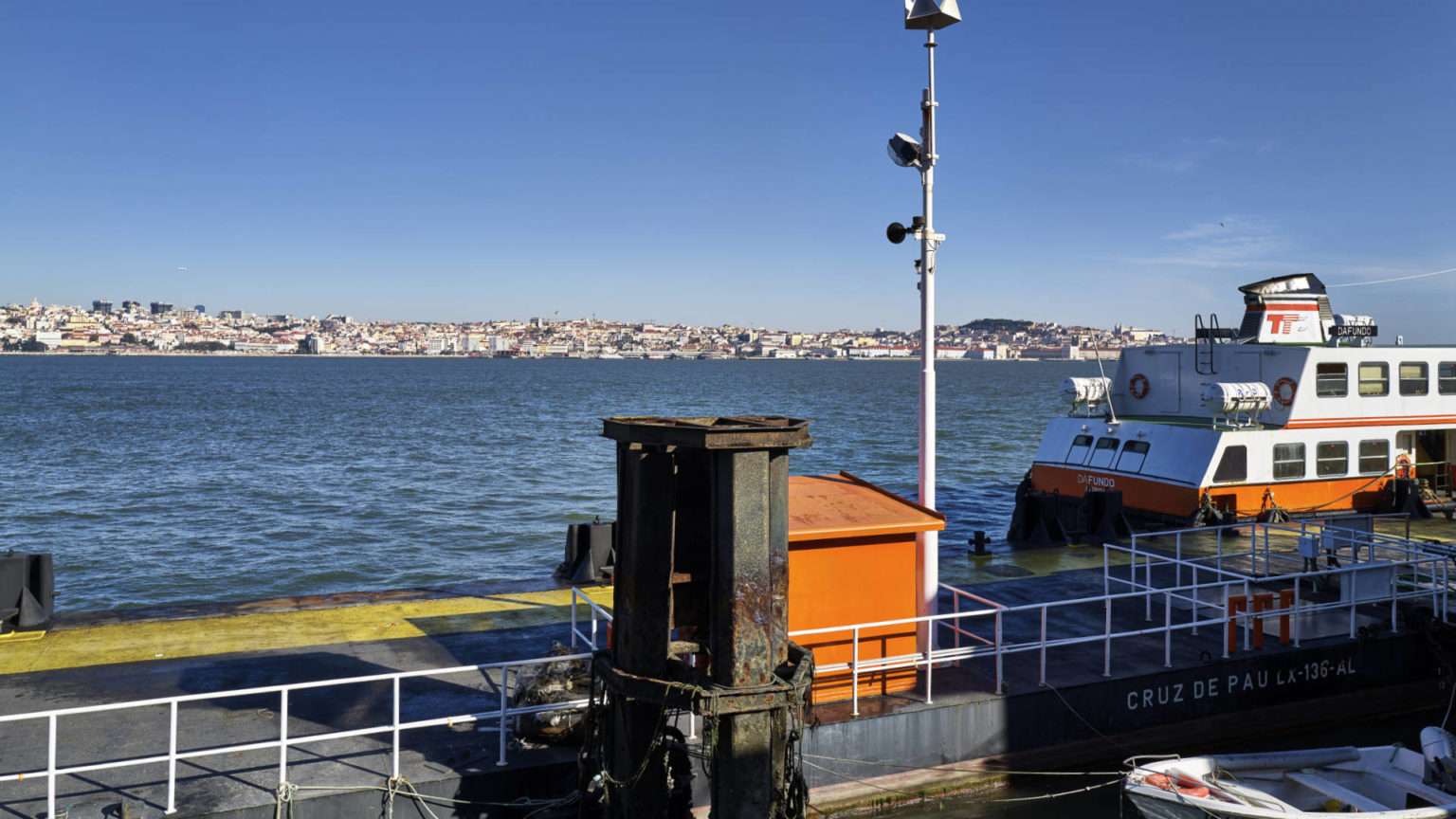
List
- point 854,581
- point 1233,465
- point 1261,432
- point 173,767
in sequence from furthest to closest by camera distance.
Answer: point 1261,432
point 1233,465
point 854,581
point 173,767

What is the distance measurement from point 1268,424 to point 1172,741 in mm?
14640

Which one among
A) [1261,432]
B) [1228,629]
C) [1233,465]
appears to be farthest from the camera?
[1261,432]

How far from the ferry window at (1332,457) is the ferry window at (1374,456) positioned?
561 mm

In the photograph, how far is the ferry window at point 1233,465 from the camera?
23.0 meters

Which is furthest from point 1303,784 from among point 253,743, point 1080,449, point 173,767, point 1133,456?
point 1080,449

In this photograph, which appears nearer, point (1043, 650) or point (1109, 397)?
point (1043, 650)

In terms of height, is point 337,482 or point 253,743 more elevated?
point 253,743

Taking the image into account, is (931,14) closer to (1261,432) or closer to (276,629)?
(276,629)

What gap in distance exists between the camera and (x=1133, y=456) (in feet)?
81.7

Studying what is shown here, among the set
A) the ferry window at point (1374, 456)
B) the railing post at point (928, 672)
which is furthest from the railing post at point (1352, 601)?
the ferry window at point (1374, 456)

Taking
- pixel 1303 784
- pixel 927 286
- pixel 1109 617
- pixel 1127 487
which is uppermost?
pixel 927 286

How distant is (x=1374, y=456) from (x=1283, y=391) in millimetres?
3450

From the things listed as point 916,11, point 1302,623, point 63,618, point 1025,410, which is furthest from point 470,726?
point 1025,410

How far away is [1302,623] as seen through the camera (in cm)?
1423
